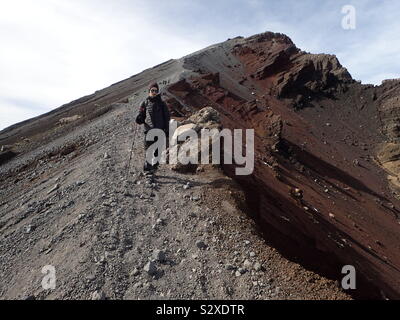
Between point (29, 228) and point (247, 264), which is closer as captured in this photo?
point (247, 264)

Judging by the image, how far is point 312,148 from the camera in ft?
76.4

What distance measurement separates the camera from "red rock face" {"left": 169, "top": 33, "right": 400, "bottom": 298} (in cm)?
912

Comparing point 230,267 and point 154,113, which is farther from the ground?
point 154,113

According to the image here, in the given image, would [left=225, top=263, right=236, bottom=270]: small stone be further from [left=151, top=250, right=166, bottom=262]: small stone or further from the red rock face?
the red rock face

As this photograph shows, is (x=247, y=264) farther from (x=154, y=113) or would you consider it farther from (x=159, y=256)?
(x=154, y=113)

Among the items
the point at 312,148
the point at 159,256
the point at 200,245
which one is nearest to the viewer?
the point at 159,256

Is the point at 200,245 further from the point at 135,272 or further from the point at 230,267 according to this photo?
the point at 135,272

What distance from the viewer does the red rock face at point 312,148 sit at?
29.9 ft

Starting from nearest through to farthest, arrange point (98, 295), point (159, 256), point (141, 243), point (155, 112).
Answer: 1. point (98, 295)
2. point (159, 256)
3. point (141, 243)
4. point (155, 112)

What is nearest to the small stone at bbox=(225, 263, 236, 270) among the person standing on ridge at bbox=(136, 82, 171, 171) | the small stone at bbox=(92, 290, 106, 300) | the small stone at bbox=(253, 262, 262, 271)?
the small stone at bbox=(253, 262, 262, 271)

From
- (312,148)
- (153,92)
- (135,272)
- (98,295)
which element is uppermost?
(153,92)

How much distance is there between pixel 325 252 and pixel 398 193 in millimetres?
15196

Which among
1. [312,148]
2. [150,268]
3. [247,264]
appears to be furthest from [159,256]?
[312,148]

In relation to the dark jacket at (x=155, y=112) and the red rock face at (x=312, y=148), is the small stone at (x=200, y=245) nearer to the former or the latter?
the red rock face at (x=312, y=148)
